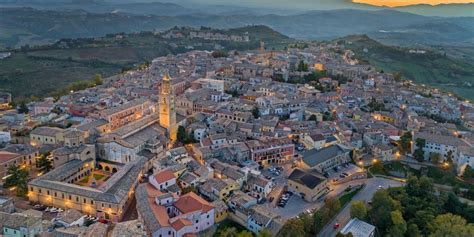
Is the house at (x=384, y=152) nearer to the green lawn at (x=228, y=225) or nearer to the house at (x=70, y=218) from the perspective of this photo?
the green lawn at (x=228, y=225)

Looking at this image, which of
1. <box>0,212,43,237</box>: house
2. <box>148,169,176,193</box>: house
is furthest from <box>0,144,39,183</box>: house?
<box>148,169,176,193</box>: house

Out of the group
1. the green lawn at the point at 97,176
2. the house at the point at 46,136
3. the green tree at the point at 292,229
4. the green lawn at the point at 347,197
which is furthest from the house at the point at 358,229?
the house at the point at 46,136

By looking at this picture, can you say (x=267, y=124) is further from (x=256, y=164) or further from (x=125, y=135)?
(x=125, y=135)

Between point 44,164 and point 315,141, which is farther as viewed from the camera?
point 315,141

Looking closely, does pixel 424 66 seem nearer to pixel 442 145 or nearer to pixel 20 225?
pixel 442 145

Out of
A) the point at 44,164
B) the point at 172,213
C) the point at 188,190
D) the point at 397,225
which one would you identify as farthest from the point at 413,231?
the point at 44,164

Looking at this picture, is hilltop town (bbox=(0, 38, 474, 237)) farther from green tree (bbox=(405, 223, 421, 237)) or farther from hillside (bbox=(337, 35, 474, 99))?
hillside (bbox=(337, 35, 474, 99))

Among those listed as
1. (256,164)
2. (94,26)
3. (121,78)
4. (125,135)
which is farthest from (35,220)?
(94,26)
